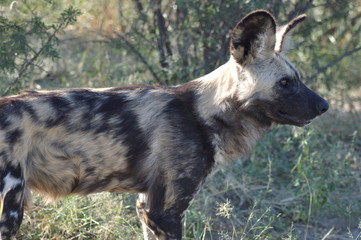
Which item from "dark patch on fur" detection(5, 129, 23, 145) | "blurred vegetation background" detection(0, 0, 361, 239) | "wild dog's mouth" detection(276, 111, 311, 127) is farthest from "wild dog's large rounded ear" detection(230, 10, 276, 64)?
"dark patch on fur" detection(5, 129, 23, 145)

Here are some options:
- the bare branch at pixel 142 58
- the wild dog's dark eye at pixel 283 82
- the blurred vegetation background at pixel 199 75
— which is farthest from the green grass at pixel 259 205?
the bare branch at pixel 142 58

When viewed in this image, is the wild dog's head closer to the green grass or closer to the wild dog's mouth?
the wild dog's mouth

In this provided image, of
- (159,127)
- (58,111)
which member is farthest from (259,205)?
(58,111)

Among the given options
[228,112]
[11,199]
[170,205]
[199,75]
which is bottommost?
[199,75]

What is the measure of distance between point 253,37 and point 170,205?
98cm

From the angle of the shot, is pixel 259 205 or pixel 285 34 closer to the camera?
pixel 285 34

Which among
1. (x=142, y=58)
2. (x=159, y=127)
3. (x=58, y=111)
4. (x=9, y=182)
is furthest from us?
(x=142, y=58)

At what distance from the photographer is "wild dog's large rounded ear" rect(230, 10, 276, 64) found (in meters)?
2.65

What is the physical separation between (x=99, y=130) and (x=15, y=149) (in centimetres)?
43

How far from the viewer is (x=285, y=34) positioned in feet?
9.92

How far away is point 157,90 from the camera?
2.90 metres

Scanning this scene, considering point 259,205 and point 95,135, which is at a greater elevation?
point 95,135

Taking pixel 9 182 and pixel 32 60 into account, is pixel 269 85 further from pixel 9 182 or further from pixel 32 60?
pixel 32 60

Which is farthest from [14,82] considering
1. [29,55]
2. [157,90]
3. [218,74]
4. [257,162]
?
[257,162]
